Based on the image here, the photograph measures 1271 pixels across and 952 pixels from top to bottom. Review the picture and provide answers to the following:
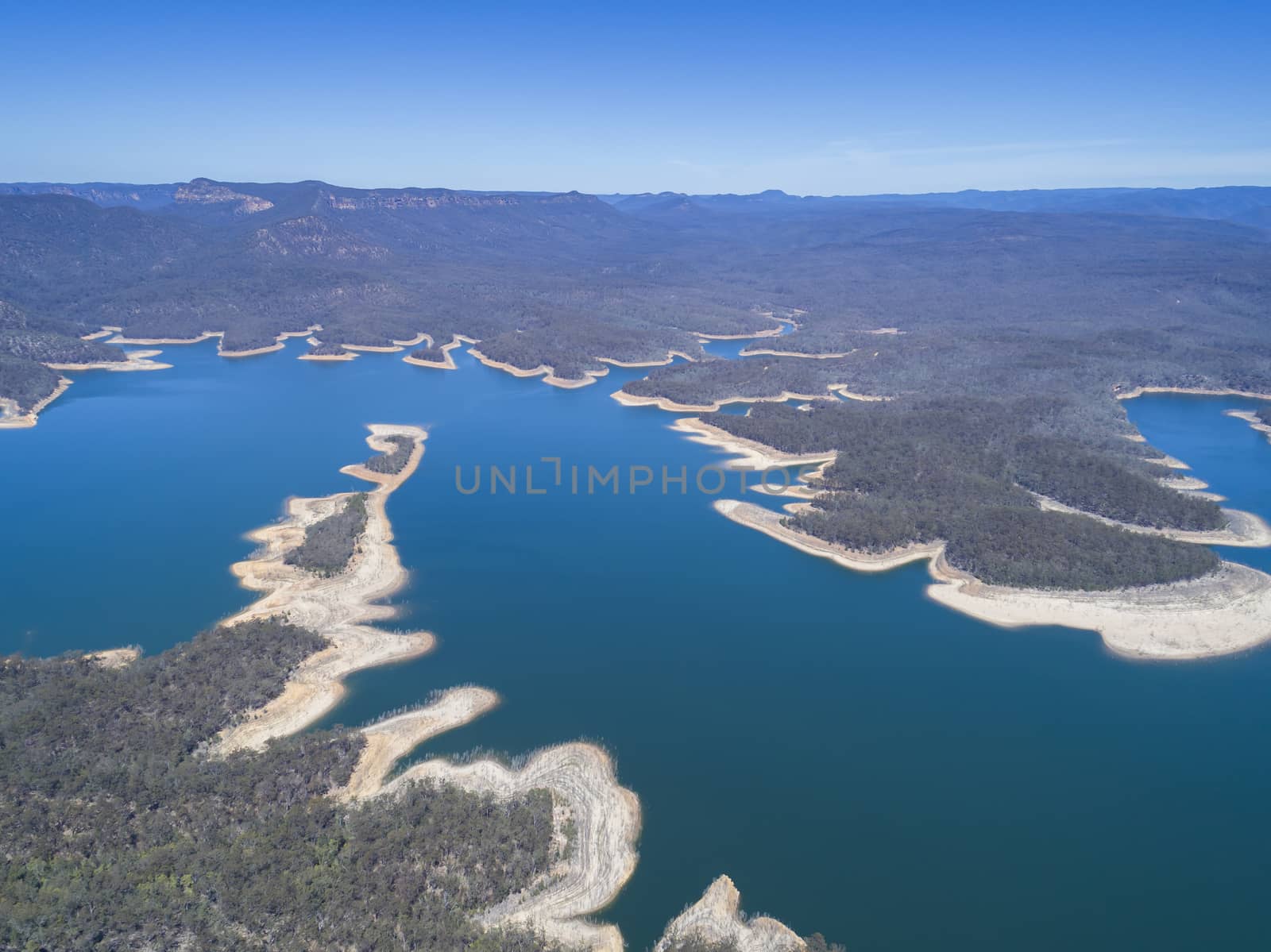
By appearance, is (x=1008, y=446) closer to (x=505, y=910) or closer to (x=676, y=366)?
(x=676, y=366)

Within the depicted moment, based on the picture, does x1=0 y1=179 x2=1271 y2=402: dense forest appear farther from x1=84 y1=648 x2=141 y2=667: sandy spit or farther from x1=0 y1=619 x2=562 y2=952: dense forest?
x1=0 y1=619 x2=562 y2=952: dense forest

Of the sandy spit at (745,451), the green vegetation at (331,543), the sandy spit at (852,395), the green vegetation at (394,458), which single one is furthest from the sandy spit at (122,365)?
the sandy spit at (852,395)

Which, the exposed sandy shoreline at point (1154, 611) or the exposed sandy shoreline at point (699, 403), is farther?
the exposed sandy shoreline at point (699, 403)

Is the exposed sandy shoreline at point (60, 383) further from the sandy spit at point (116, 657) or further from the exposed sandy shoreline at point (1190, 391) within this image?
the exposed sandy shoreline at point (1190, 391)

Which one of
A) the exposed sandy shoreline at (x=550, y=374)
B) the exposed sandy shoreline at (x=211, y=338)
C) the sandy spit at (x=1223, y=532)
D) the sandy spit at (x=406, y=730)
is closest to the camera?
the sandy spit at (x=406, y=730)

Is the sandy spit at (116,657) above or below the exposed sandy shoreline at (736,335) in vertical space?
above

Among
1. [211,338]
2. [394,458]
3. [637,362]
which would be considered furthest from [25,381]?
[637,362]

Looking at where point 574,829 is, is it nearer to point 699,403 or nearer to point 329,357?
point 699,403

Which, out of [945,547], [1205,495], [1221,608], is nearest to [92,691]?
[945,547]
